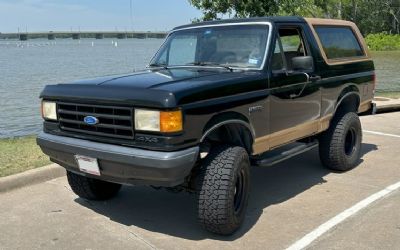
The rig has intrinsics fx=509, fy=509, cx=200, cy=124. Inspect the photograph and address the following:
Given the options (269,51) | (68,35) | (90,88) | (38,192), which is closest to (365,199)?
(269,51)

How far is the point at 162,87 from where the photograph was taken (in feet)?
13.8

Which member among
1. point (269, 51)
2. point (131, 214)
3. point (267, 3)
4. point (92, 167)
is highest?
point (267, 3)

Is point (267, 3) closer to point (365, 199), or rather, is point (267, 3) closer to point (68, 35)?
point (365, 199)

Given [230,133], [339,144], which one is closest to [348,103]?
[339,144]

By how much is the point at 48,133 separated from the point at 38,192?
1.31 metres

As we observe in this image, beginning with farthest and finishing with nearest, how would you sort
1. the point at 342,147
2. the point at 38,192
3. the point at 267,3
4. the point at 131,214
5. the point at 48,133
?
the point at 267,3, the point at 342,147, the point at 38,192, the point at 131,214, the point at 48,133

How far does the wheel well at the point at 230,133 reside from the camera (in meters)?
4.50

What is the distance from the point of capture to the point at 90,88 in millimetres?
4516

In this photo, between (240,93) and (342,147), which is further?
(342,147)

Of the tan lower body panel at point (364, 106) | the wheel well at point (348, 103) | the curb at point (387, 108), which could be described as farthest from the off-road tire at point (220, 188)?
the curb at point (387, 108)

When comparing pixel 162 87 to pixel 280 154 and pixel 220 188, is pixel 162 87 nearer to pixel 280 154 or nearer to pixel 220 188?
pixel 220 188

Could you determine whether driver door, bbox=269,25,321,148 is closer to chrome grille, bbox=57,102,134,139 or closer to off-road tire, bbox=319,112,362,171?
off-road tire, bbox=319,112,362,171

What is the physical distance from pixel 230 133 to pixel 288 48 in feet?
5.08

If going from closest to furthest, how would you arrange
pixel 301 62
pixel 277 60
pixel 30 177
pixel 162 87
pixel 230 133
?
1. pixel 162 87
2. pixel 230 133
3. pixel 301 62
4. pixel 277 60
5. pixel 30 177
